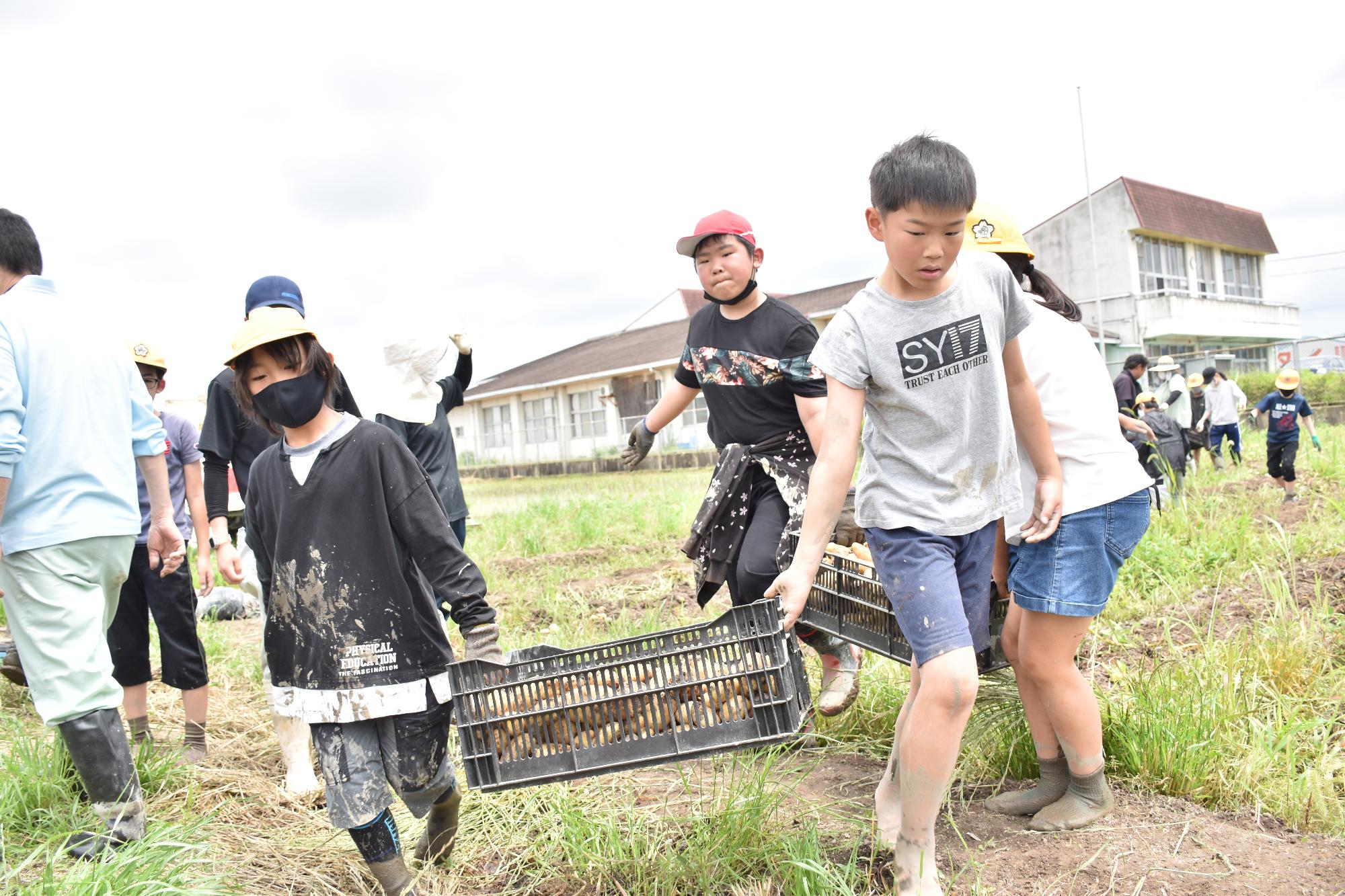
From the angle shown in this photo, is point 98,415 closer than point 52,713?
No

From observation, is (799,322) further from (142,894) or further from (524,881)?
(142,894)

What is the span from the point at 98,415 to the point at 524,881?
2.02m

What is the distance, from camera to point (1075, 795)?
2.73m

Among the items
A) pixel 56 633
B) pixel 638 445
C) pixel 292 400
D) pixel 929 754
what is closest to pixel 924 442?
pixel 929 754

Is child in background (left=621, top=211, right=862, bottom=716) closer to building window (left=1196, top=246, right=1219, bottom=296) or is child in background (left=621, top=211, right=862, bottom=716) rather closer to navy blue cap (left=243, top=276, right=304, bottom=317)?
navy blue cap (left=243, top=276, right=304, bottom=317)

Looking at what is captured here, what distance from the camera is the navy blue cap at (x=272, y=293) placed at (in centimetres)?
347

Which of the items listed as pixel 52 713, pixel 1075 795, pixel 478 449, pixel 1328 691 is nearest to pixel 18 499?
pixel 52 713

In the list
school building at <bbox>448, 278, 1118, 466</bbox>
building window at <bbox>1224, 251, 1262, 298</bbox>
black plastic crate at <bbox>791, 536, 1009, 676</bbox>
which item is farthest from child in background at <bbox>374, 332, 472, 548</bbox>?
building window at <bbox>1224, 251, 1262, 298</bbox>

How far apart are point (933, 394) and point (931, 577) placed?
439 millimetres

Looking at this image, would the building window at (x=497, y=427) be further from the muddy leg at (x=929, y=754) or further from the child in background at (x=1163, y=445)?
the muddy leg at (x=929, y=754)

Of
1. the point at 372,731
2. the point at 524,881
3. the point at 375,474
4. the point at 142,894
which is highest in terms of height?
the point at 375,474

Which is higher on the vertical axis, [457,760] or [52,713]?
[52,713]

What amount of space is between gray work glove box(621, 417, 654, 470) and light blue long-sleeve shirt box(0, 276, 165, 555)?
1.83 m

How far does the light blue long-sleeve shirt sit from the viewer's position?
2979 mm
